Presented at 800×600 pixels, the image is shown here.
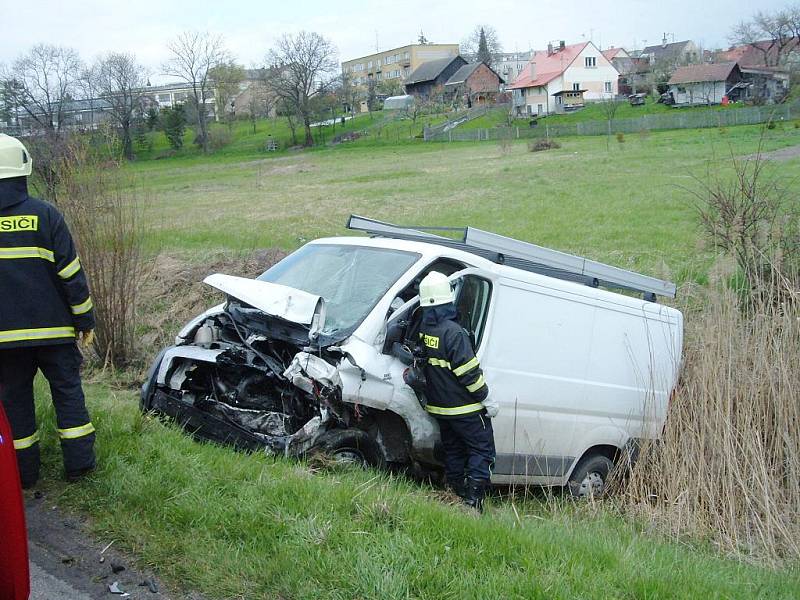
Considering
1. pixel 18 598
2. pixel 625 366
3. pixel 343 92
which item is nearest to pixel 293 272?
pixel 625 366

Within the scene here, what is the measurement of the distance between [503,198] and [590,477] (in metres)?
19.3

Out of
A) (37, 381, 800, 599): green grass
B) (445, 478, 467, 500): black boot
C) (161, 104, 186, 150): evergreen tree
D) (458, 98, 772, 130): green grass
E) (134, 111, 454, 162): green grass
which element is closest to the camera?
(37, 381, 800, 599): green grass

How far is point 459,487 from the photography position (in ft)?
18.1

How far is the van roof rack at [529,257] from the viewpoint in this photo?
6145mm

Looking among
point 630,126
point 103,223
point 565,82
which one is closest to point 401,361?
point 103,223

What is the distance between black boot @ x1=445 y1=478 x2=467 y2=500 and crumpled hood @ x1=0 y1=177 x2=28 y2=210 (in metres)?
3.32

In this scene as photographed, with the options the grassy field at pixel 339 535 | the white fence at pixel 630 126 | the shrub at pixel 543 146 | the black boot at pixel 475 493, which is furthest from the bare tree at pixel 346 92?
the black boot at pixel 475 493

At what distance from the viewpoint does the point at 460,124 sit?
7919 cm

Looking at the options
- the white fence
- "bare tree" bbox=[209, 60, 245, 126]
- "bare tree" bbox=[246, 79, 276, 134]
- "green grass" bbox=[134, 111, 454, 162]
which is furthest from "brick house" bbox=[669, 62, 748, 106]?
"bare tree" bbox=[209, 60, 245, 126]

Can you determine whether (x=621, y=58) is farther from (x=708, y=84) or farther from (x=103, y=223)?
(x=103, y=223)

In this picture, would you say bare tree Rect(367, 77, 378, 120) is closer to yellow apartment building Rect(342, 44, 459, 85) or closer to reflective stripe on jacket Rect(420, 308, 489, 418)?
yellow apartment building Rect(342, 44, 459, 85)

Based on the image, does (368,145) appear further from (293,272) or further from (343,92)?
(293,272)

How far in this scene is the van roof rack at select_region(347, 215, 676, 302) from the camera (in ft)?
20.2

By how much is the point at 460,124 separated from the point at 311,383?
7673 cm
